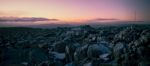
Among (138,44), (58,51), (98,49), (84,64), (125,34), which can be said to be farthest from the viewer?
(125,34)

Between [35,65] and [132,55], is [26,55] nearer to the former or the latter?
[35,65]

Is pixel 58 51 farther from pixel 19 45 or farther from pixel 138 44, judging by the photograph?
pixel 138 44

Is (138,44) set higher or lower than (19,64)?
higher

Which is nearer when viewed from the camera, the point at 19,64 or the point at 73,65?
the point at 73,65

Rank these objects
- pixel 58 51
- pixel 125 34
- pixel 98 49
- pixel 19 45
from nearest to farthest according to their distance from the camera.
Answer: pixel 98 49 < pixel 58 51 < pixel 125 34 < pixel 19 45

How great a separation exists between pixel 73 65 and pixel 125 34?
6358mm

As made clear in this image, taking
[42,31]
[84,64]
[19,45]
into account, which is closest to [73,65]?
[84,64]

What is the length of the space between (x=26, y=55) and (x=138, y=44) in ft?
18.4

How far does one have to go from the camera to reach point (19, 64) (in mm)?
12016

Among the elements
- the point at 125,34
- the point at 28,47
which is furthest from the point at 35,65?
the point at 125,34

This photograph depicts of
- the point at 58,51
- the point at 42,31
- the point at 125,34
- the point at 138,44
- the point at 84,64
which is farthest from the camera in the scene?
the point at 42,31

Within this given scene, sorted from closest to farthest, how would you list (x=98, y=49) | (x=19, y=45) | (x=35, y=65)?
(x=35, y=65), (x=98, y=49), (x=19, y=45)

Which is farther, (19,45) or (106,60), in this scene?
(19,45)

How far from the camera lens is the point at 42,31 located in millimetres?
31047
